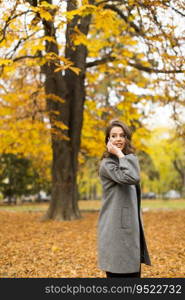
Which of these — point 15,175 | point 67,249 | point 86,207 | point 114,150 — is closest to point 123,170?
point 114,150

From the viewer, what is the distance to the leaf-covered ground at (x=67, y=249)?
651 centimetres

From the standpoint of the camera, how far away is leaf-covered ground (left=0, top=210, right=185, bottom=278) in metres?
6.51

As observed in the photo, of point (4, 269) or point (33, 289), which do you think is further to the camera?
point (4, 269)

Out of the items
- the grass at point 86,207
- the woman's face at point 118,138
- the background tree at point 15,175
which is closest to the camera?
the woman's face at point 118,138

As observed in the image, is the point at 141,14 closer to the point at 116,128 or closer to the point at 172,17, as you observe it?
the point at 172,17

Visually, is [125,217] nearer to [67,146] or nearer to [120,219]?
[120,219]

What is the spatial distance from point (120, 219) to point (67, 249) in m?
5.75

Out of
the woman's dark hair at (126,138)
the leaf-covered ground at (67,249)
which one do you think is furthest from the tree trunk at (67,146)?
the woman's dark hair at (126,138)

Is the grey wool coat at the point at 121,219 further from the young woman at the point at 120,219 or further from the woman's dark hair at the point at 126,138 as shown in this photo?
the woman's dark hair at the point at 126,138

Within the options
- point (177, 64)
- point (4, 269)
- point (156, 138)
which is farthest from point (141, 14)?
point (156, 138)

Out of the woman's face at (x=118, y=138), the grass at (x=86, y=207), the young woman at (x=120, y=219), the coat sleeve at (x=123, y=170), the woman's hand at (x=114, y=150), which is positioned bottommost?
the grass at (x=86, y=207)

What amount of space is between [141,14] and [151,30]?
0.50 meters

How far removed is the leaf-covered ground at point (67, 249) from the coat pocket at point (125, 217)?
10.7 feet

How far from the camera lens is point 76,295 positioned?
12.8ft
